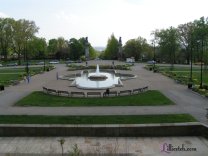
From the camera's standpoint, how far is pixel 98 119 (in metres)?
18.5

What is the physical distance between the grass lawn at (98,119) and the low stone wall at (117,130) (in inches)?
54.9

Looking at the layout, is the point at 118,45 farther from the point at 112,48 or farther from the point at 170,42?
the point at 170,42

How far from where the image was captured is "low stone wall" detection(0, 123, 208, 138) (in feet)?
53.2

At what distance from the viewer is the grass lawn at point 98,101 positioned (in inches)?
912

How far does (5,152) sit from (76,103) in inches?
382

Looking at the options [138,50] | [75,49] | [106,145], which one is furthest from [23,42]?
[106,145]

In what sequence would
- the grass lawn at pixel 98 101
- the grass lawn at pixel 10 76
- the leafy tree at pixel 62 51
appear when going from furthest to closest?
the leafy tree at pixel 62 51 < the grass lawn at pixel 10 76 < the grass lawn at pixel 98 101

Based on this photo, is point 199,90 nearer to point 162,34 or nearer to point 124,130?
point 124,130

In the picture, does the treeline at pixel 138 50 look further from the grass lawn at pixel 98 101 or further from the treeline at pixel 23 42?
the grass lawn at pixel 98 101

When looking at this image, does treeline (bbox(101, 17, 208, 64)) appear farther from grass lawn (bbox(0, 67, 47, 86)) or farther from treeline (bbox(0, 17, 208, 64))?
grass lawn (bbox(0, 67, 47, 86))

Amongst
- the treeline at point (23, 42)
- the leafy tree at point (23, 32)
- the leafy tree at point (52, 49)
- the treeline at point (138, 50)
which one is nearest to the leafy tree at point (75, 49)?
the treeline at point (23, 42)

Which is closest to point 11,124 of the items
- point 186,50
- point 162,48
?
point 162,48

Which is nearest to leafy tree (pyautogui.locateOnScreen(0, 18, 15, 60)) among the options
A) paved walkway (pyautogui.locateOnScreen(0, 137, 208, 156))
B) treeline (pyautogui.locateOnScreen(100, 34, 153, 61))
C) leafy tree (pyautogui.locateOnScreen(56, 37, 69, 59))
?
leafy tree (pyautogui.locateOnScreen(56, 37, 69, 59))

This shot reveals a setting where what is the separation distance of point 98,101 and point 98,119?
5651 mm
